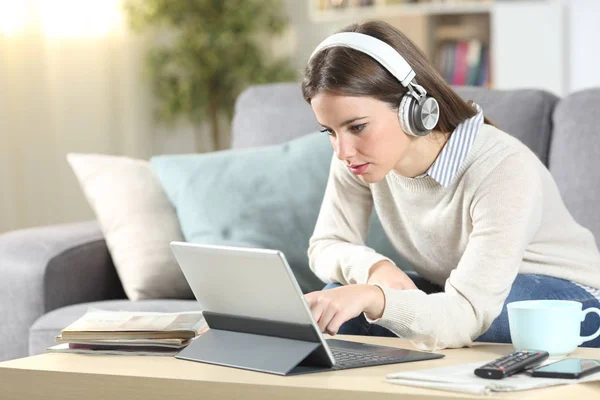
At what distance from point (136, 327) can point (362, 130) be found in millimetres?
444

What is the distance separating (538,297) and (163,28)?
3.22 meters

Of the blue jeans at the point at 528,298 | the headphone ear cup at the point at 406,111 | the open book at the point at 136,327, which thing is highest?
the headphone ear cup at the point at 406,111

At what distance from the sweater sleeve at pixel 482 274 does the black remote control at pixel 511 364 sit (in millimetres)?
171

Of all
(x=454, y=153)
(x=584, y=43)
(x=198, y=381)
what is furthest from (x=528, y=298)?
(x=584, y=43)

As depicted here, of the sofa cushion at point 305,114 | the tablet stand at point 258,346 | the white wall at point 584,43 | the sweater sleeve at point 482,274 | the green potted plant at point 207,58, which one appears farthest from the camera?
the green potted plant at point 207,58

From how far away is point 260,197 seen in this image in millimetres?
2273

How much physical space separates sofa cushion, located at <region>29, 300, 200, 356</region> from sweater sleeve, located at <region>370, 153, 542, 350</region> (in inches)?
30.6

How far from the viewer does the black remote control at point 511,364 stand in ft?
3.53

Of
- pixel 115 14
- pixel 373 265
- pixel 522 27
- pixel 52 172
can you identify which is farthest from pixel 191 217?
pixel 522 27

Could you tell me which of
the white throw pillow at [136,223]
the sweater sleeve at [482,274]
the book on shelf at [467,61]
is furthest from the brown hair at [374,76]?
the book on shelf at [467,61]

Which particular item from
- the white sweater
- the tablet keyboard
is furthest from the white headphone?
the tablet keyboard

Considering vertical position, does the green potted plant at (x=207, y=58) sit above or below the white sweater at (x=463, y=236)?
above

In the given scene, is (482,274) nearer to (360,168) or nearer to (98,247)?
(360,168)

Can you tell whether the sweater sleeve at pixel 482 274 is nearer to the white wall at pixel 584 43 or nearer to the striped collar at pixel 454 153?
the striped collar at pixel 454 153
